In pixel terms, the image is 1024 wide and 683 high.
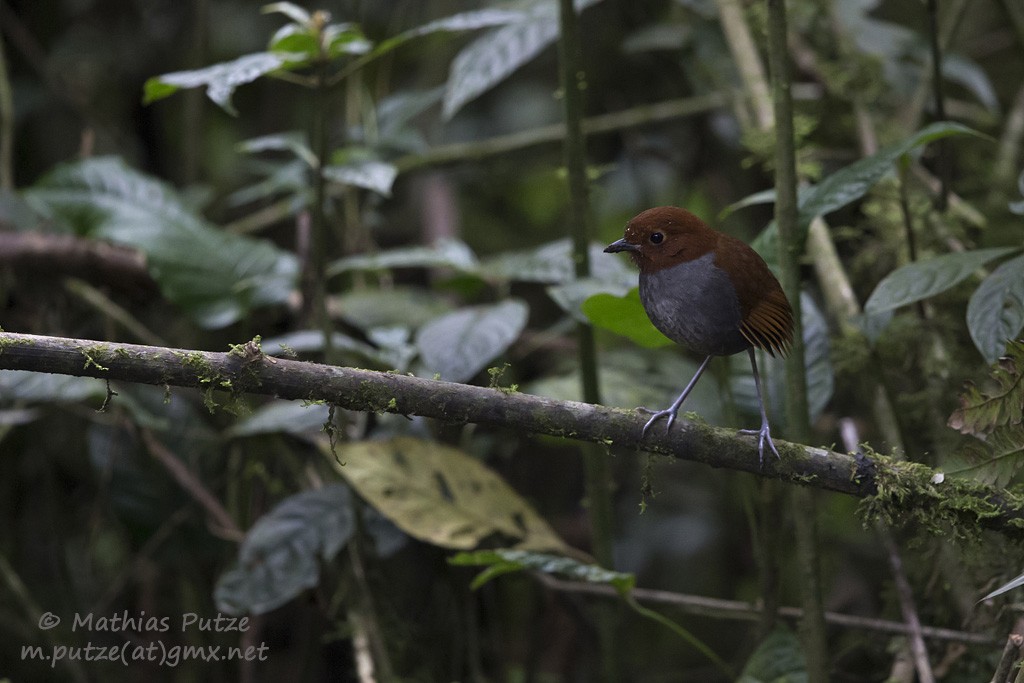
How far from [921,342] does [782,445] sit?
3.59 ft

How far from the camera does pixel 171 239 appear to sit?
8.87 ft

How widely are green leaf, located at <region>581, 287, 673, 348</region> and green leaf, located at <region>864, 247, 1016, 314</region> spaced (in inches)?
16.9

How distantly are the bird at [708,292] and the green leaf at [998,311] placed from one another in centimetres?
34

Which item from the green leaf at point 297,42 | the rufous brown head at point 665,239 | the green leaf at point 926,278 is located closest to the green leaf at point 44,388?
the green leaf at point 297,42

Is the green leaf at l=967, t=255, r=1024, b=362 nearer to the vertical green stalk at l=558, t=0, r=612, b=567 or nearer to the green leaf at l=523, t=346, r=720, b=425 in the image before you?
the green leaf at l=523, t=346, r=720, b=425

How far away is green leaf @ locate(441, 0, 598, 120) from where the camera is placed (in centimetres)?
253

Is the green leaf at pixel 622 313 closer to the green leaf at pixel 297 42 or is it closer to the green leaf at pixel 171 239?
the green leaf at pixel 297 42

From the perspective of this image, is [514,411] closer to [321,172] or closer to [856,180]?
[856,180]

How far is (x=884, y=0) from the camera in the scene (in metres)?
4.24

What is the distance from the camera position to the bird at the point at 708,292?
65.2 inches

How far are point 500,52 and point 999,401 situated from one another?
1627 millimetres

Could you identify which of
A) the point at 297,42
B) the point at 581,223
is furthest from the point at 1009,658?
the point at 297,42

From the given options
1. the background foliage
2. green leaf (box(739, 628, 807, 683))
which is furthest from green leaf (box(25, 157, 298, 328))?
green leaf (box(739, 628, 807, 683))

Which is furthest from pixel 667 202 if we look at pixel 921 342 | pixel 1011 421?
pixel 1011 421
